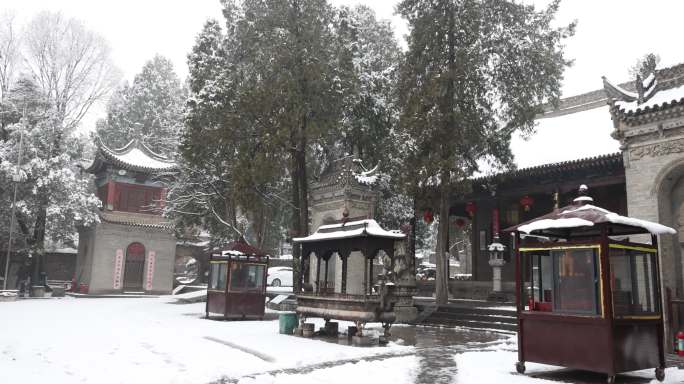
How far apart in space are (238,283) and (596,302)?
10.8 metres

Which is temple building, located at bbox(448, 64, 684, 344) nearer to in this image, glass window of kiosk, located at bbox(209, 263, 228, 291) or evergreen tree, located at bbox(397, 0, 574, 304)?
evergreen tree, located at bbox(397, 0, 574, 304)

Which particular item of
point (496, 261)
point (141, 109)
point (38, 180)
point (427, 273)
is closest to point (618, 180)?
point (496, 261)

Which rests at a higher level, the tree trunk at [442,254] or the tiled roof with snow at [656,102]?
the tiled roof with snow at [656,102]

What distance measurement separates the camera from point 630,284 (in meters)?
7.55

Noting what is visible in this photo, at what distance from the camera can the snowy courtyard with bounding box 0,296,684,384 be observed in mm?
7148

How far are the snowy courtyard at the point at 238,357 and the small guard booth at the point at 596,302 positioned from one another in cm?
42

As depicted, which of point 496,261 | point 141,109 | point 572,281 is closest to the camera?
point 572,281

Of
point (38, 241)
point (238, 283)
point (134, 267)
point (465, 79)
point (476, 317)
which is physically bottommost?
point (476, 317)

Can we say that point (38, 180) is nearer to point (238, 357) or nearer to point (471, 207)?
point (471, 207)

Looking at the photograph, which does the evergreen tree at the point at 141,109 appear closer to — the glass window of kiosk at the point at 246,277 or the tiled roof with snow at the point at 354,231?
the glass window of kiosk at the point at 246,277

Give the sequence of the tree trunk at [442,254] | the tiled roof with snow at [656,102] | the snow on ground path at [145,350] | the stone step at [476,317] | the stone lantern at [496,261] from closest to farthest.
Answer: the snow on ground path at [145,350], the tiled roof with snow at [656,102], the stone step at [476,317], the tree trunk at [442,254], the stone lantern at [496,261]

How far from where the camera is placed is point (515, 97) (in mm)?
16859

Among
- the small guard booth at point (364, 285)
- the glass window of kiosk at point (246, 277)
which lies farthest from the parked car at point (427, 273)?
the small guard booth at point (364, 285)

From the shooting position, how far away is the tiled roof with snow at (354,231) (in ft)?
37.0
